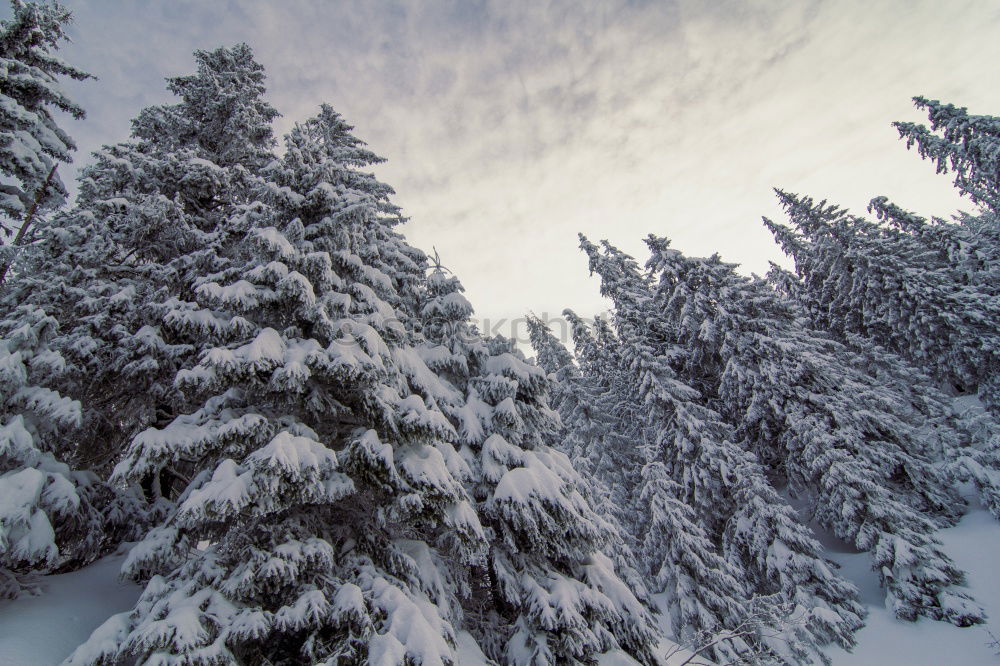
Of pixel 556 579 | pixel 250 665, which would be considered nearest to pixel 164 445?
pixel 250 665

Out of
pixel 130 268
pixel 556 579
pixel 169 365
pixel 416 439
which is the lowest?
pixel 556 579

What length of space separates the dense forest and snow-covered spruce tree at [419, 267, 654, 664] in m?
0.06

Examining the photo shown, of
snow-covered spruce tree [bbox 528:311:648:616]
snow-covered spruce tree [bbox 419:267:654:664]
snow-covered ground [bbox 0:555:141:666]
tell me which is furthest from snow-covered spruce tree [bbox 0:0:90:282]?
snow-covered spruce tree [bbox 528:311:648:616]

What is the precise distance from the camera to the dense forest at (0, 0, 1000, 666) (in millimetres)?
6023

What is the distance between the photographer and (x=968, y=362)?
20781 millimetres

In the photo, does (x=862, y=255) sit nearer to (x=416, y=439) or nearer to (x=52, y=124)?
(x=416, y=439)

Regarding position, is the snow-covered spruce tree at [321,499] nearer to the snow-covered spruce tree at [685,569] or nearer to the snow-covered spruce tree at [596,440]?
the snow-covered spruce tree at [685,569]

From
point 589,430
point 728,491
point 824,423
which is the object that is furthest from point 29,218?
point 824,423

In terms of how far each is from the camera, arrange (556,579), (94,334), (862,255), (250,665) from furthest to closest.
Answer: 1. (862,255)
2. (94,334)
3. (556,579)
4. (250,665)

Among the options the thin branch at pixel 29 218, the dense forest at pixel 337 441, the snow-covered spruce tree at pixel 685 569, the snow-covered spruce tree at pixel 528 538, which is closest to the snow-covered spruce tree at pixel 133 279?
the dense forest at pixel 337 441

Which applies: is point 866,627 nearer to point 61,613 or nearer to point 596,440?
point 596,440

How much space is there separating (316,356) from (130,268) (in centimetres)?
723

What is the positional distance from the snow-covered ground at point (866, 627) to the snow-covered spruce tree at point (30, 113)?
8.92 m

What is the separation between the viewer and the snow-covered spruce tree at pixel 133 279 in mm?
8953
